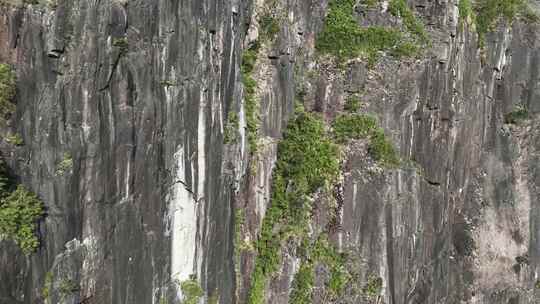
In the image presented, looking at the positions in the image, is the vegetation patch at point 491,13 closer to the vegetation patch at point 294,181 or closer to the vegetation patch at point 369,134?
the vegetation patch at point 369,134

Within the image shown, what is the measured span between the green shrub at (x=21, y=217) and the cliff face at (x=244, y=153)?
0.22 metres

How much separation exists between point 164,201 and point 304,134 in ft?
28.7

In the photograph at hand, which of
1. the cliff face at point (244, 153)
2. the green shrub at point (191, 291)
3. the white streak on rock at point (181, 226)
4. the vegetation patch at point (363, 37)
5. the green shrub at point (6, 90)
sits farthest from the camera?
the vegetation patch at point (363, 37)

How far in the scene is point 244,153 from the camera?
18.3 m

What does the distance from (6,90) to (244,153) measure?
8.52 meters

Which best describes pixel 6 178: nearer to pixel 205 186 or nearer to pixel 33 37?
pixel 33 37

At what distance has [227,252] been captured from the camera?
1714 cm

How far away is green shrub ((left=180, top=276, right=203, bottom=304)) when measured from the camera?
15.1 m

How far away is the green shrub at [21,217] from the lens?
1158 cm

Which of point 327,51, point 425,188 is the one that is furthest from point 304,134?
point 425,188

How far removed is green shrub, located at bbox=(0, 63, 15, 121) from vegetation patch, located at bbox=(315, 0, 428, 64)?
14.4m

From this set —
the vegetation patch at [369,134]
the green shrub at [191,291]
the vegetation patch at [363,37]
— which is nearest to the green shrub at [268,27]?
the vegetation patch at [363,37]

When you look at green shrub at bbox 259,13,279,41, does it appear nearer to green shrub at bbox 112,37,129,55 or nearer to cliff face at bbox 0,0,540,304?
cliff face at bbox 0,0,540,304

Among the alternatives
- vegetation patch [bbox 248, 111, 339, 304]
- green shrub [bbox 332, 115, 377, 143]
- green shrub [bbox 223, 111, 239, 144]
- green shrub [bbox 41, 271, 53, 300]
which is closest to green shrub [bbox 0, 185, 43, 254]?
green shrub [bbox 41, 271, 53, 300]
